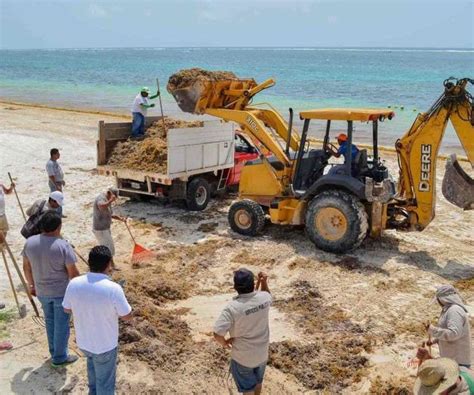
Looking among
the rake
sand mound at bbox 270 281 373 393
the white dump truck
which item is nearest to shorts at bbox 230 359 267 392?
sand mound at bbox 270 281 373 393

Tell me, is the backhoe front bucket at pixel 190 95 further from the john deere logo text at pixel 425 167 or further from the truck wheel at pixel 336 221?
the john deere logo text at pixel 425 167

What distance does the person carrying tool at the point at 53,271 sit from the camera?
18.9 feet

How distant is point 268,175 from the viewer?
11133 millimetres

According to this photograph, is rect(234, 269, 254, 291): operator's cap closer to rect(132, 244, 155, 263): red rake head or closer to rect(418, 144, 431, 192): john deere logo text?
rect(132, 244, 155, 263): red rake head

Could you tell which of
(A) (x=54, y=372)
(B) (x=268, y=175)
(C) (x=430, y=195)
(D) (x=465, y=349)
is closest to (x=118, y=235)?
(B) (x=268, y=175)

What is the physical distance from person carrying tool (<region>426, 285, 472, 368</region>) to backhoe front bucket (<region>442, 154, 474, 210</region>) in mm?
4861

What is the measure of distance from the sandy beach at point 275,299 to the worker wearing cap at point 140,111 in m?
1.62

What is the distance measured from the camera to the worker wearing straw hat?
3.94 metres

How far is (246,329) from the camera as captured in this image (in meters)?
4.86

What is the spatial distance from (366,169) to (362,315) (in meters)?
3.15

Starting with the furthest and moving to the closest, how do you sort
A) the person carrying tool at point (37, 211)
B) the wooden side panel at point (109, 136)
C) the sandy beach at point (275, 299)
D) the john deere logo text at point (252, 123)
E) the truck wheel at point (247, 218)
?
the wooden side panel at point (109, 136) < the john deere logo text at point (252, 123) < the truck wheel at point (247, 218) < the person carrying tool at point (37, 211) < the sandy beach at point (275, 299)

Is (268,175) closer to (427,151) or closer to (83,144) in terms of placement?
(427,151)

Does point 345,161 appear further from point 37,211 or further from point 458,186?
point 37,211

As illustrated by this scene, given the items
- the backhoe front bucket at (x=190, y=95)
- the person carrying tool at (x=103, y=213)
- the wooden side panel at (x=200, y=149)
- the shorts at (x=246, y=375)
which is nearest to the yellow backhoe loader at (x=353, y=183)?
the backhoe front bucket at (x=190, y=95)
